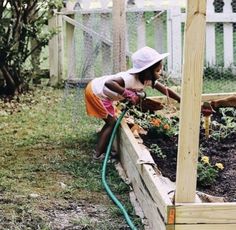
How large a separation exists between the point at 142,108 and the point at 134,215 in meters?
1.90

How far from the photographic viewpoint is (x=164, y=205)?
3.37m

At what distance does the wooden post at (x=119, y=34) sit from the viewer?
5.88 m

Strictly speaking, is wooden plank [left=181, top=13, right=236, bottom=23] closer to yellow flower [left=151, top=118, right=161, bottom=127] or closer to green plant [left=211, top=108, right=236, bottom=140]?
green plant [left=211, top=108, right=236, bottom=140]

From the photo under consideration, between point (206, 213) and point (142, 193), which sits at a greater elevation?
point (206, 213)

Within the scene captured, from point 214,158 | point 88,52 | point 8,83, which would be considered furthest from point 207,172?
point 8,83

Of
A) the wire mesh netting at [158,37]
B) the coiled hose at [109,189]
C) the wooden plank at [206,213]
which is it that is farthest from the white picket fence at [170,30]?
the wooden plank at [206,213]

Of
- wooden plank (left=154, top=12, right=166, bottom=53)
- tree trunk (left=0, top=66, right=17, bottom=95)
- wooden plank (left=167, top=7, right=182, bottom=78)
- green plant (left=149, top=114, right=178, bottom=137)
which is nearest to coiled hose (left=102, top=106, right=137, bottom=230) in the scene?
green plant (left=149, top=114, right=178, bottom=137)

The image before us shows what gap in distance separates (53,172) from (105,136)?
533 millimetres

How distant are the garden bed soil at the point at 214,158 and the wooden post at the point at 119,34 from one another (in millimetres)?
899

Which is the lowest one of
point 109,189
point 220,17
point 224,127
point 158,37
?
point 109,189

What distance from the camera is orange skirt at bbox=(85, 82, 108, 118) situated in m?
5.45

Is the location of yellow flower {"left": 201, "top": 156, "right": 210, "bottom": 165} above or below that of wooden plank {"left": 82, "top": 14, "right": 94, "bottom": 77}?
below

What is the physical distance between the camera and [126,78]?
5289mm

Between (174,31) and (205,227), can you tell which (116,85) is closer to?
(205,227)
